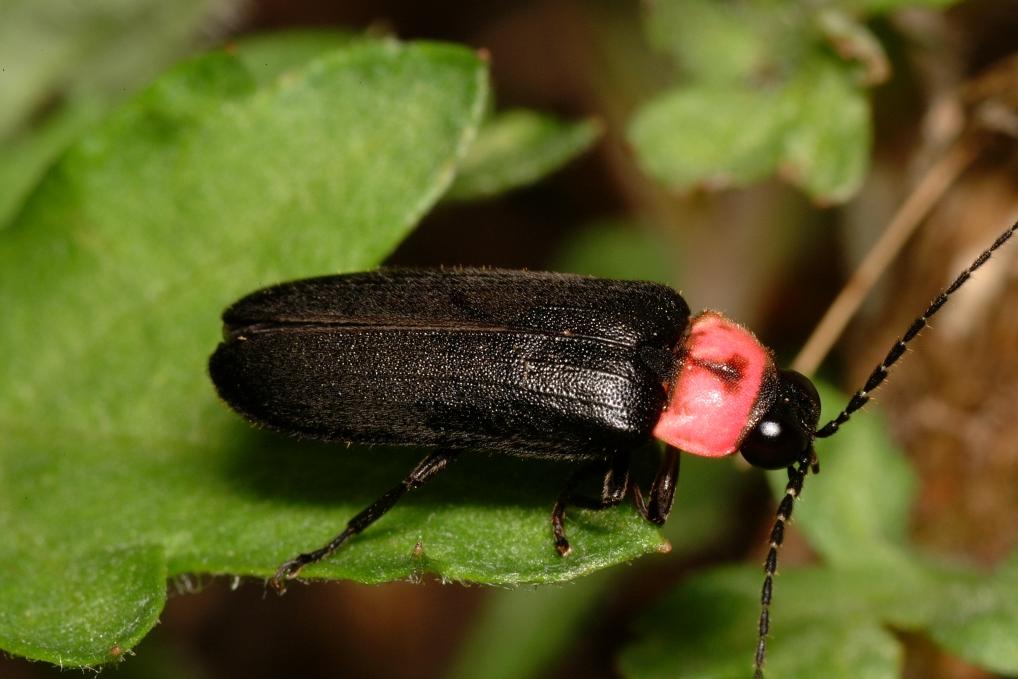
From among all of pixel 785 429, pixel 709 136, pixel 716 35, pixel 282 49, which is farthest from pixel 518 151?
pixel 785 429

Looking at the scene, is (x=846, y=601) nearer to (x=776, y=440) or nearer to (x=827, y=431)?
(x=827, y=431)

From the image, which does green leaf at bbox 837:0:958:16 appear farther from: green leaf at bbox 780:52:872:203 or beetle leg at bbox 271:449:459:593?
beetle leg at bbox 271:449:459:593

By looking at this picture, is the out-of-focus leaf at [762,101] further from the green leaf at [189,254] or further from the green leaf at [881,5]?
the green leaf at [189,254]

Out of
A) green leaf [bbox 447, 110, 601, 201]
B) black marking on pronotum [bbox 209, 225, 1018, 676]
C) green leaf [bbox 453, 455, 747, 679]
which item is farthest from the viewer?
green leaf [bbox 453, 455, 747, 679]

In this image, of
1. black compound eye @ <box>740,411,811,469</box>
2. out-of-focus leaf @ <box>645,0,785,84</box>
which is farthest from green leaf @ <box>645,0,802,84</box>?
black compound eye @ <box>740,411,811,469</box>

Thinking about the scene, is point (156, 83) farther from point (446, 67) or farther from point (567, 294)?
point (567, 294)

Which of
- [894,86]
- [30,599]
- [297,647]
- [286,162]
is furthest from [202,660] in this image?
[894,86]

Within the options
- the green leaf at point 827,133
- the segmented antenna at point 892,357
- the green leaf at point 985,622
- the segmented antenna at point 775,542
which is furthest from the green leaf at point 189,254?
the green leaf at point 985,622
